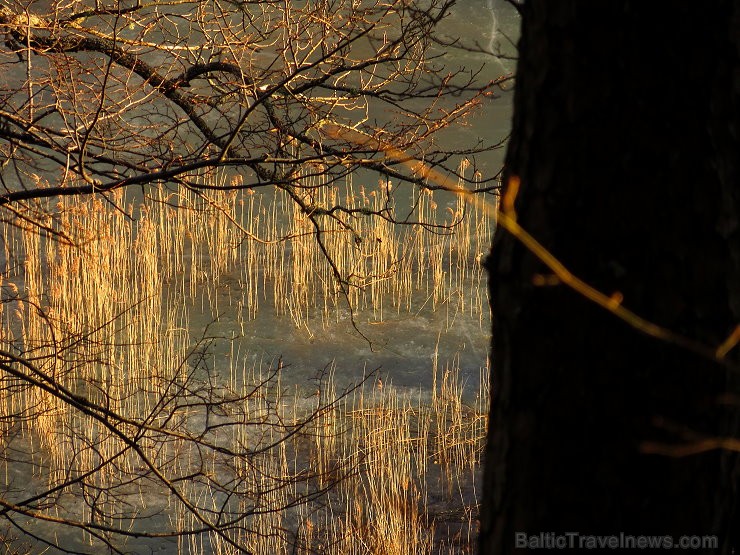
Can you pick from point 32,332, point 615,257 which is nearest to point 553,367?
point 615,257

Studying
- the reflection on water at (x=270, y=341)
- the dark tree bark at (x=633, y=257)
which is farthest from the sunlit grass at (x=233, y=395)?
the dark tree bark at (x=633, y=257)

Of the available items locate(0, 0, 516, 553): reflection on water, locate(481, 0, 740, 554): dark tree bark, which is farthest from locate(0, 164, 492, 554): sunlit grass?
locate(481, 0, 740, 554): dark tree bark

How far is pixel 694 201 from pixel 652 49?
21cm

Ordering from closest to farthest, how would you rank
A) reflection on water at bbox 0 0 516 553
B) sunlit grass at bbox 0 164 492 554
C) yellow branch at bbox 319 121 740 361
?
yellow branch at bbox 319 121 740 361 → sunlit grass at bbox 0 164 492 554 → reflection on water at bbox 0 0 516 553

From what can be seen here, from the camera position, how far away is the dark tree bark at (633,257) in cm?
136

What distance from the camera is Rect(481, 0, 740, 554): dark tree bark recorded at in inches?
53.5

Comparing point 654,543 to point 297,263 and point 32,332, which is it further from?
point 297,263

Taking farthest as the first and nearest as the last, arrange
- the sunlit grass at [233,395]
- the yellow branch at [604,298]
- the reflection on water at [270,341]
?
the reflection on water at [270,341] < the sunlit grass at [233,395] < the yellow branch at [604,298]

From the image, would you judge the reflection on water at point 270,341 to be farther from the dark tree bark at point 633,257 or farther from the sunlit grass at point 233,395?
the dark tree bark at point 633,257

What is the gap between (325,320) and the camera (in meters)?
8.09

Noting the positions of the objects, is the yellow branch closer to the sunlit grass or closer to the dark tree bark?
the dark tree bark

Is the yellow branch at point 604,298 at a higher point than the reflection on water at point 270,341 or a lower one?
higher

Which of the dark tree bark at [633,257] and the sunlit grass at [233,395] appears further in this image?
the sunlit grass at [233,395]

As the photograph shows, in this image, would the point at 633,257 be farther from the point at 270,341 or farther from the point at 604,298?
the point at 270,341
